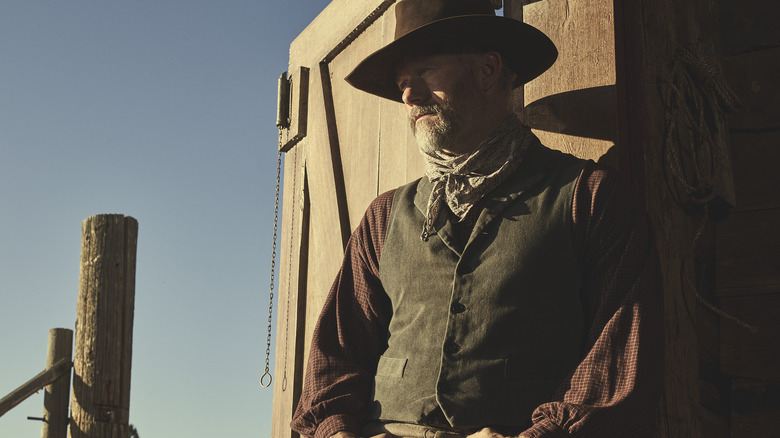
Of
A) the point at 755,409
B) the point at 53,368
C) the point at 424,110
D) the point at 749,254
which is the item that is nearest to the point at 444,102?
the point at 424,110

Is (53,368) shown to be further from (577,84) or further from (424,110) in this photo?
(577,84)

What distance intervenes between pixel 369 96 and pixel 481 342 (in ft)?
6.56

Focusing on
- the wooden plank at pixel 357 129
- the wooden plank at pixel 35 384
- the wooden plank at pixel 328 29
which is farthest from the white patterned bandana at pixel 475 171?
the wooden plank at pixel 35 384

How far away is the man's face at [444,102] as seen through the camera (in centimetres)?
264

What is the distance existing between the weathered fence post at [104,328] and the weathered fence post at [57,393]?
0.39ft

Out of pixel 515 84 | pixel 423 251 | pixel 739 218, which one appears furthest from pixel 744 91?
pixel 423 251

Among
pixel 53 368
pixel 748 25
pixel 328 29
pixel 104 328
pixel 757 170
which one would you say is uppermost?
pixel 328 29

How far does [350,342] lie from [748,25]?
2.27 m

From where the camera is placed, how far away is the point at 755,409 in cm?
334

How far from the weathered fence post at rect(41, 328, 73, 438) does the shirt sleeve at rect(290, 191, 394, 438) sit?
157 inches

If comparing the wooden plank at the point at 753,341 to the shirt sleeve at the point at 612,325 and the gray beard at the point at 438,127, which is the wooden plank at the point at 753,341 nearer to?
the shirt sleeve at the point at 612,325

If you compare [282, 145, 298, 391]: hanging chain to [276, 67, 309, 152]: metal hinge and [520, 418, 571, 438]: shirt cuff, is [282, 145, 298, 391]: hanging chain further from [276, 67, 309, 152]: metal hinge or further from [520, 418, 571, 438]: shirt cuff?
[520, 418, 571, 438]: shirt cuff

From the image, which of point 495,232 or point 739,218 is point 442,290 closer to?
point 495,232

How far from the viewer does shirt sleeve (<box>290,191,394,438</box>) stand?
258 centimetres
